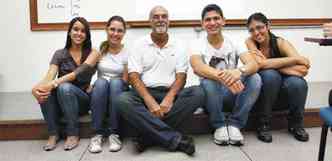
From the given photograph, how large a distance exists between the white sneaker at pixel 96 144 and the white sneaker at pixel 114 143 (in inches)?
2.6

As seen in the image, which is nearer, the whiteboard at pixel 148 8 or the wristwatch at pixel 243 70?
the wristwatch at pixel 243 70

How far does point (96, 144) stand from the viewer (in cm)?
223

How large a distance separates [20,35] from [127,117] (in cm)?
190

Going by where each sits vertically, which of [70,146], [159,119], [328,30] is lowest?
[70,146]

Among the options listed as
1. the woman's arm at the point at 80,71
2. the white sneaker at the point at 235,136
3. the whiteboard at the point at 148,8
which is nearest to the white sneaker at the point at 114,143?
the woman's arm at the point at 80,71

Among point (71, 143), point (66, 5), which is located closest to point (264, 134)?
point (71, 143)

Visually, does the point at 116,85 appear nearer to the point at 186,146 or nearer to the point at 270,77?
the point at 186,146

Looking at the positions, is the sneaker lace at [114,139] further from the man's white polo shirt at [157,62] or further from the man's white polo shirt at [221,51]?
the man's white polo shirt at [221,51]

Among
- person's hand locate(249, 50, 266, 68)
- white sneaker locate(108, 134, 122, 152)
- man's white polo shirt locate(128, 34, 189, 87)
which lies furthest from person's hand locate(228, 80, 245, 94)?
white sneaker locate(108, 134, 122, 152)

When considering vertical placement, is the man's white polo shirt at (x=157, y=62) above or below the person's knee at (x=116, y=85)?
above

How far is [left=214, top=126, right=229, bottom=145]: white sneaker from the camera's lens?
227cm

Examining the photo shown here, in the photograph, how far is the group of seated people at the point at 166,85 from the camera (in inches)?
87.4

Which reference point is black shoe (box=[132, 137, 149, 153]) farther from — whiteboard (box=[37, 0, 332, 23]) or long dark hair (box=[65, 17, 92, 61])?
whiteboard (box=[37, 0, 332, 23])

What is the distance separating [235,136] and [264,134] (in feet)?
0.82
